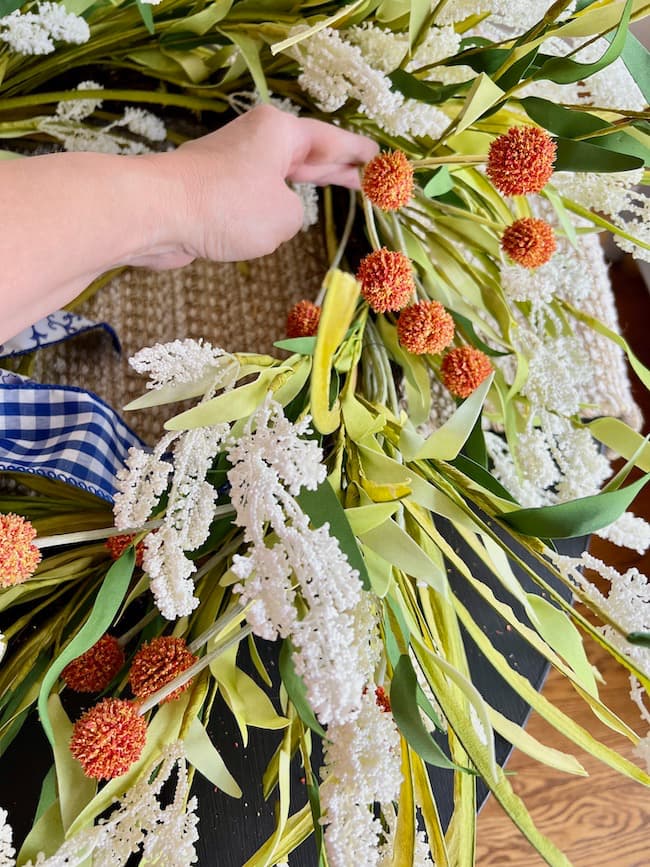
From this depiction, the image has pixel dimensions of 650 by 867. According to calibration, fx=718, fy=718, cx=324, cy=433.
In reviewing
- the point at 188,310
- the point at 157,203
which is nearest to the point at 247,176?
the point at 157,203

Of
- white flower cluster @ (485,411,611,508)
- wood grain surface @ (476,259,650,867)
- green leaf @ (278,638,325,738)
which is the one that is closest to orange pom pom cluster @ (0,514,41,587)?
green leaf @ (278,638,325,738)

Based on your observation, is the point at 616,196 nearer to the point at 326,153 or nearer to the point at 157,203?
the point at 326,153

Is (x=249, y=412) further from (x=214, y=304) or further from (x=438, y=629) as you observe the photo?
(x=214, y=304)

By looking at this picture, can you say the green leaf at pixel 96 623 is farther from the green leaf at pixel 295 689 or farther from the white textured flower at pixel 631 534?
the white textured flower at pixel 631 534

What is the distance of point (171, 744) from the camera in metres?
0.39

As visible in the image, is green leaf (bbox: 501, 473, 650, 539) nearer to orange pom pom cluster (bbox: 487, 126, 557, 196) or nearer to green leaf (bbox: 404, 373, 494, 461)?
green leaf (bbox: 404, 373, 494, 461)

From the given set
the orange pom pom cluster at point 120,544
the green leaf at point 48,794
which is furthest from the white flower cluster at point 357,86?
the green leaf at point 48,794

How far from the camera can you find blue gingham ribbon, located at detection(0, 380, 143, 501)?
51 centimetres

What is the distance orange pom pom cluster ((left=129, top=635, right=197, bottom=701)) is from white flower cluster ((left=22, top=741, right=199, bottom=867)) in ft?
0.14

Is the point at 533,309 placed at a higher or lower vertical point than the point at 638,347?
higher

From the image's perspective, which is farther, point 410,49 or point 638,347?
point 638,347

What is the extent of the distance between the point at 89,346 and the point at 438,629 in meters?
0.39

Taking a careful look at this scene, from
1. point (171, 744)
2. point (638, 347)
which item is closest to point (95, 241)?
point (171, 744)

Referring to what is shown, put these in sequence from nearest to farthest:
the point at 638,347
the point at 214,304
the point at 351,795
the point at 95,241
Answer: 1. the point at 351,795
2. the point at 95,241
3. the point at 214,304
4. the point at 638,347
